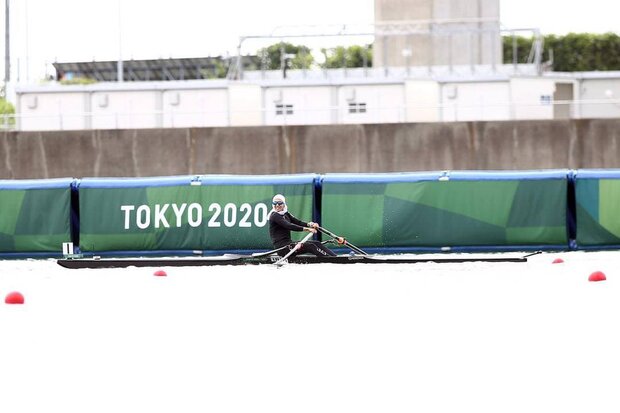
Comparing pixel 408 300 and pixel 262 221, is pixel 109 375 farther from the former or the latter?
pixel 262 221

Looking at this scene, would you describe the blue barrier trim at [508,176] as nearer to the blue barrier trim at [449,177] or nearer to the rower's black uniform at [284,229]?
the blue barrier trim at [449,177]

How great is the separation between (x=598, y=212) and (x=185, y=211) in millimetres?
9054

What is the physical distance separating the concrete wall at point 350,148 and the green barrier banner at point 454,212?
1515cm

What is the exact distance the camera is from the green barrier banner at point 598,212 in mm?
28688

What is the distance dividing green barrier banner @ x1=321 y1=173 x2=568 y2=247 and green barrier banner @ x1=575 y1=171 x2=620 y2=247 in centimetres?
38

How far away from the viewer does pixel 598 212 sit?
28688mm

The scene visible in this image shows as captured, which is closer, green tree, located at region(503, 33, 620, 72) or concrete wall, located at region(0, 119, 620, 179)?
concrete wall, located at region(0, 119, 620, 179)

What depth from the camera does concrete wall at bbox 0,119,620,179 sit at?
44.1 metres

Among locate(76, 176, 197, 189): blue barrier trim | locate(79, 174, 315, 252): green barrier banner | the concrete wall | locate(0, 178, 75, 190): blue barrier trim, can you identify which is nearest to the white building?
the concrete wall

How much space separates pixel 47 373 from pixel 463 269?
44.4ft

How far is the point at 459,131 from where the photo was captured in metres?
44.2

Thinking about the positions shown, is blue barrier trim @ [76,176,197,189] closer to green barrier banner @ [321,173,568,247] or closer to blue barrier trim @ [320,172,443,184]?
blue barrier trim @ [320,172,443,184]

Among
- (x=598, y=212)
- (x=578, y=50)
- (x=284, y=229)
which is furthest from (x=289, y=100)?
(x=578, y=50)

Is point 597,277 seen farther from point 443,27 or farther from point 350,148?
point 443,27
